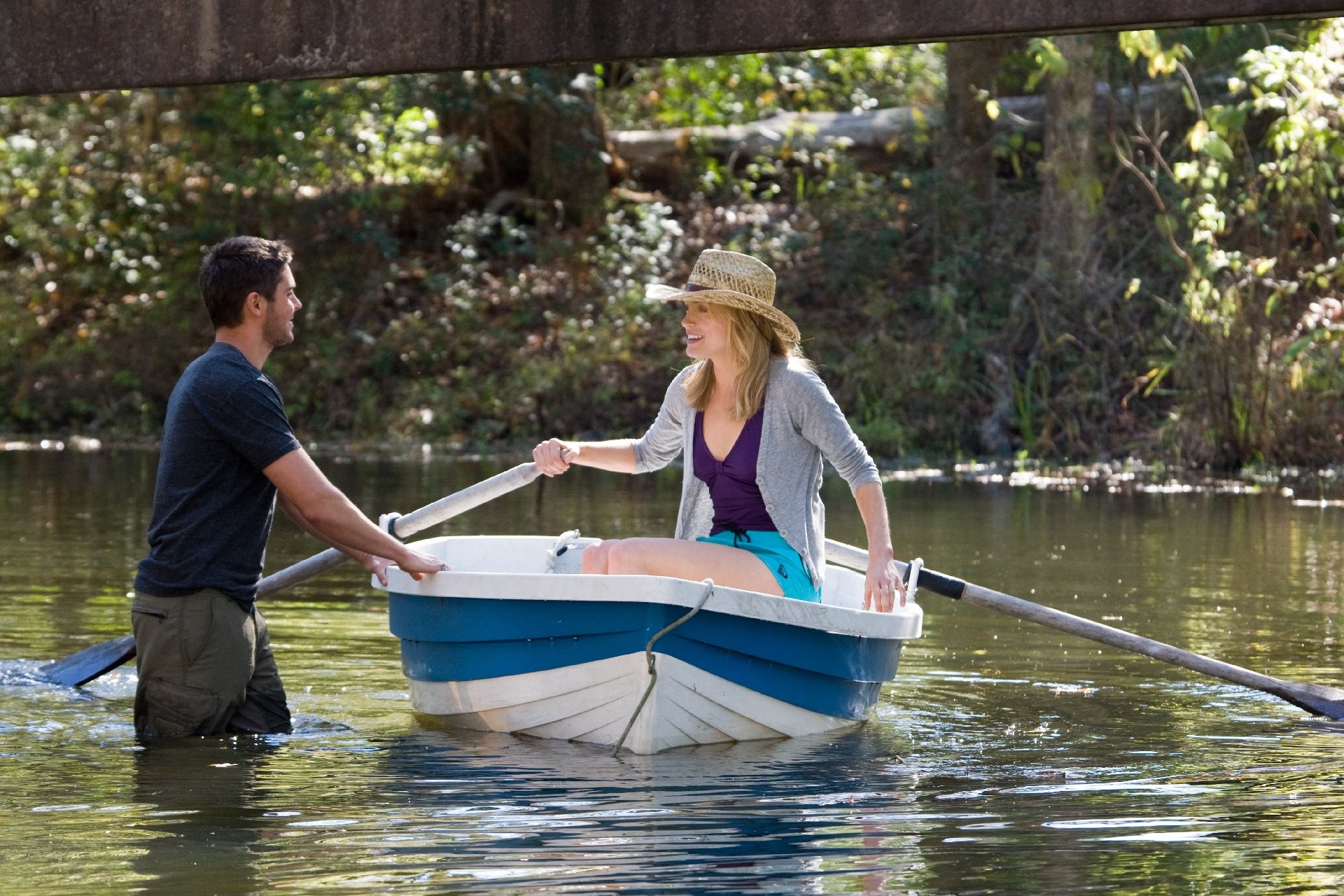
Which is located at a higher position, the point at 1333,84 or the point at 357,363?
the point at 1333,84

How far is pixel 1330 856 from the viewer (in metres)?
4.49

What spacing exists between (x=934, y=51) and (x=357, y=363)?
29.3 ft

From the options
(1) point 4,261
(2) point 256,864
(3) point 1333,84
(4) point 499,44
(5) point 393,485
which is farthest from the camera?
(1) point 4,261

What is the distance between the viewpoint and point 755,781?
5.38m

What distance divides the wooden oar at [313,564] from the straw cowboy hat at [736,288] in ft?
3.47

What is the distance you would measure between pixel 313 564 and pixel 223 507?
142 centimetres

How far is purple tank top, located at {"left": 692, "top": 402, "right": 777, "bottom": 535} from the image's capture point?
19.6ft

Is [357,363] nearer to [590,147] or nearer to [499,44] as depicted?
[590,147]

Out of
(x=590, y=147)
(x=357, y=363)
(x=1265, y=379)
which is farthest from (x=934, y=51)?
(x=1265, y=379)

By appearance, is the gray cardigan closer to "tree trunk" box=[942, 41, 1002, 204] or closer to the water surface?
the water surface

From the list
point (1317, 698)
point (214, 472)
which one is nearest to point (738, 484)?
point (214, 472)

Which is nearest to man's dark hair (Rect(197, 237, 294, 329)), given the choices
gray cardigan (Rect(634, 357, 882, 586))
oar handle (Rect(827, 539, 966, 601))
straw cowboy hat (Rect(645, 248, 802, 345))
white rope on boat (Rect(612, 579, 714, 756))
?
straw cowboy hat (Rect(645, 248, 802, 345))

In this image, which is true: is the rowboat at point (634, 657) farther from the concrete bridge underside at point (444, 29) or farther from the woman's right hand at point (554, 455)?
the concrete bridge underside at point (444, 29)

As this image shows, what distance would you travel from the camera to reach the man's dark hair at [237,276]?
5691mm
